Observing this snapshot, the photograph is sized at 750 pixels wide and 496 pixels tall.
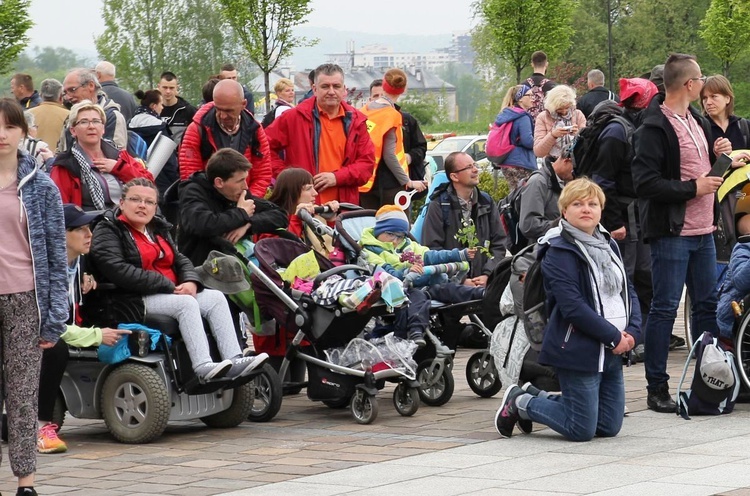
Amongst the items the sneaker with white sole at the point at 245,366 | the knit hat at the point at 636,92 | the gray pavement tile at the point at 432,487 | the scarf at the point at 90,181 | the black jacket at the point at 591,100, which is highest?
the knit hat at the point at 636,92

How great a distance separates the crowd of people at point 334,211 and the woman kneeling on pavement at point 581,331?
11mm

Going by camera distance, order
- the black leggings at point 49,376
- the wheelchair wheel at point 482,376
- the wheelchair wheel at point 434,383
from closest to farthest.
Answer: the black leggings at point 49,376, the wheelchair wheel at point 434,383, the wheelchair wheel at point 482,376

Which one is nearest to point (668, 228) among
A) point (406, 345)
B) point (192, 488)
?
point (406, 345)

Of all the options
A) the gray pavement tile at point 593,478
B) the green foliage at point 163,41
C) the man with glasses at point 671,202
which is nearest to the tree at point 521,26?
the man with glasses at point 671,202

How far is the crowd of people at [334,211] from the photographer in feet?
23.2

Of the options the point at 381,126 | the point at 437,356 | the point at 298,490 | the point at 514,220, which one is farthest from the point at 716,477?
the point at 381,126

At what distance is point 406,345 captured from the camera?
9414 mm

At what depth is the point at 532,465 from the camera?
7.55 m

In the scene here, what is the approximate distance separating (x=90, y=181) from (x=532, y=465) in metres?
3.71

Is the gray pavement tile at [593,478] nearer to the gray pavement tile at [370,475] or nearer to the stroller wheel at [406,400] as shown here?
the gray pavement tile at [370,475]

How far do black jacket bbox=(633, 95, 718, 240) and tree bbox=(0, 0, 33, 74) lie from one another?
84.2ft

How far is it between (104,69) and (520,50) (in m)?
16.3

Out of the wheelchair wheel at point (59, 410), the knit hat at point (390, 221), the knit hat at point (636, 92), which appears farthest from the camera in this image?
the knit hat at point (636, 92)

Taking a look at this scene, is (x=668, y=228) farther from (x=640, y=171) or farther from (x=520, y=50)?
(x=520, y=50)
